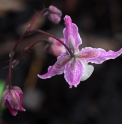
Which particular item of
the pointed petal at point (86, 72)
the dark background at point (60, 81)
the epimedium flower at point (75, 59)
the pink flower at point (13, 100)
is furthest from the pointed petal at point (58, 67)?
the dark background at point (60, 81)

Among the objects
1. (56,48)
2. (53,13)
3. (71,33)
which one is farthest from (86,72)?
(53,13)

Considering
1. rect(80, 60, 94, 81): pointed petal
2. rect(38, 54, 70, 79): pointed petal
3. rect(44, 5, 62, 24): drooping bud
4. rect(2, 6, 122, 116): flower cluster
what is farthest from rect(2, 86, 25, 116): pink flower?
rect(44, 5, 62, 24): drooping bud

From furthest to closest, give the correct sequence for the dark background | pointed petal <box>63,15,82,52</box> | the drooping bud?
the dark background, the drooping bud, pointed petal <box>63,15,82,52</box>

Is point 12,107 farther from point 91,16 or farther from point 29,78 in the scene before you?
point 91,16

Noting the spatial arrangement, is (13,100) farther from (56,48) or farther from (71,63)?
(56,48)

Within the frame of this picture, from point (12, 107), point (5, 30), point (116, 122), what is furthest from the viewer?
point (5, 30)

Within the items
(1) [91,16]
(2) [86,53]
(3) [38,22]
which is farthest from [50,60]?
(2) [86,53]

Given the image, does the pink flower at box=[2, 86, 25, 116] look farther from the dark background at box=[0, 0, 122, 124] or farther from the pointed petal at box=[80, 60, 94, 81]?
the dark background at box=[0, 0, 122, 124]
